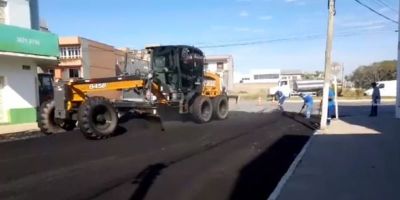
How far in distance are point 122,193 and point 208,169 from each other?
96.7 inches

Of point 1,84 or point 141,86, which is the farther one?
point 1,84

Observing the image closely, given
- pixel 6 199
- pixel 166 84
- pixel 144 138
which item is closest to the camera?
pixel 6 199

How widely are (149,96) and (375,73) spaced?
8931 centimetres

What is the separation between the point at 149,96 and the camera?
16.9m

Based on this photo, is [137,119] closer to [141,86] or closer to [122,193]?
[141,86]

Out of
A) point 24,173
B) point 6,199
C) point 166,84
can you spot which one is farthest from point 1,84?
point 6,199

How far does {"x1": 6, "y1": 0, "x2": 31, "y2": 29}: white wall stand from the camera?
2453 cm

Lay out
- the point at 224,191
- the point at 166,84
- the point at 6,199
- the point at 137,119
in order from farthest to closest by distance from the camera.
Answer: the point at 166,84
the point at 137,119
the point at 224,191
the point at 6,199

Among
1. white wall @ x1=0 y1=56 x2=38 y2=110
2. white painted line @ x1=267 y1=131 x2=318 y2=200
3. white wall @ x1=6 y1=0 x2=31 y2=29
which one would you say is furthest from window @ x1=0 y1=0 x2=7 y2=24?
white painted line @ x1=267 y1=131 x2=318 y2=200

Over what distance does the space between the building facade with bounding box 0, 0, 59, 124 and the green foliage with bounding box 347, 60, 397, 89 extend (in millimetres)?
79368

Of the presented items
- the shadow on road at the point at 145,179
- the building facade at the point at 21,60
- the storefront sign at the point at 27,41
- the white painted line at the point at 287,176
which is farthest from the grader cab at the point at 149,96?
the building facade at the point at 21,60

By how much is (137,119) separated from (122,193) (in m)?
9.67

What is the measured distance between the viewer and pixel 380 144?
13.0 m

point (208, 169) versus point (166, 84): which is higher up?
point (166, 84)
